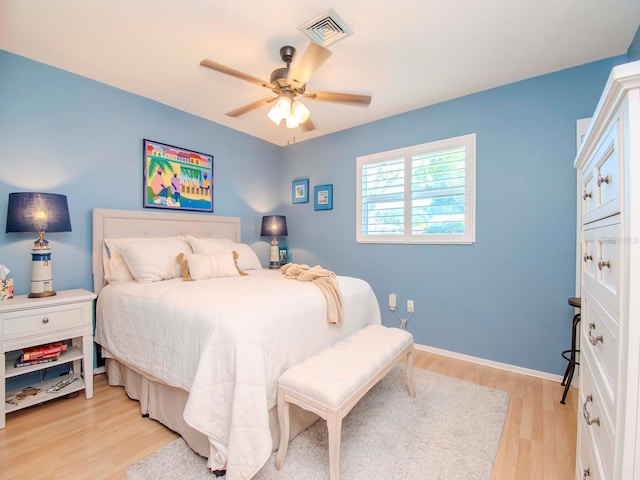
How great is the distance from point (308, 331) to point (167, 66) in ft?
7.63

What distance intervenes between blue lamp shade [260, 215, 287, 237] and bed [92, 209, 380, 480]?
1.05 meters

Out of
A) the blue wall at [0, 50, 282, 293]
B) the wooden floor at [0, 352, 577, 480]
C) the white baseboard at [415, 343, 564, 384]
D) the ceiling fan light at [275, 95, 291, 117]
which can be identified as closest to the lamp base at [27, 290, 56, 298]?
the blue wall at [0, 50, 282, 293]

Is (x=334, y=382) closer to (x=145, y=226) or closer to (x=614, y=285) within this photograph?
(x=614, y=285)

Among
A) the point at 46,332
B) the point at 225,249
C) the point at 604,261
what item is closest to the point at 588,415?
the point at 604,261

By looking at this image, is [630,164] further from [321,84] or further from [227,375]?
[321,84]

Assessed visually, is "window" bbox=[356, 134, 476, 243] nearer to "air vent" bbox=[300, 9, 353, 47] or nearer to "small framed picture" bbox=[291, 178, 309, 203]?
"small framed picture" bbox=[291, 178, 309, 203]

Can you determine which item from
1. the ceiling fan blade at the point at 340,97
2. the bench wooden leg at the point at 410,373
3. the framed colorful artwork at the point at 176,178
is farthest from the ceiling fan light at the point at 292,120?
the bench wooden leg at the point at 410,373

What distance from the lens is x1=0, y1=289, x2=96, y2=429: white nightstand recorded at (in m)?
1.80

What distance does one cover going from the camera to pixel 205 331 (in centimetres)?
147

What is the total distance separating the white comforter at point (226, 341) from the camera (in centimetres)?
133

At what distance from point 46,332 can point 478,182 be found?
11.8ft

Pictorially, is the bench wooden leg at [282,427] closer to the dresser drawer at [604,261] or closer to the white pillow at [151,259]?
the dresser drawer at [604,261]

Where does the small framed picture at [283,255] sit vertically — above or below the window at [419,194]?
below

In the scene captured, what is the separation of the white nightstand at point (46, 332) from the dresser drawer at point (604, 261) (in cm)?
283
